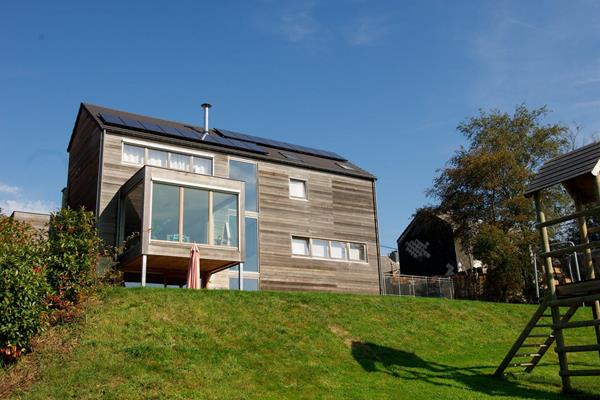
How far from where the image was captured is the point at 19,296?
1298 cm

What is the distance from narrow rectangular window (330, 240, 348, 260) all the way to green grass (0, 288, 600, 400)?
7.67 meters

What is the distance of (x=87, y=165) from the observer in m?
25.1

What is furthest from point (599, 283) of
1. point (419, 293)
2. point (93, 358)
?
point (419, 293)

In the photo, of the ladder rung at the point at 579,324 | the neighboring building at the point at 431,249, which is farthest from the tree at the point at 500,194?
the ladder rung at the point at 579,324

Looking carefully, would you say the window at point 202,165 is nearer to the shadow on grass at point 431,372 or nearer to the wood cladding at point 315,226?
the wood cladding at point 315,226

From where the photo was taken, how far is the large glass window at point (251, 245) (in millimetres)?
25172

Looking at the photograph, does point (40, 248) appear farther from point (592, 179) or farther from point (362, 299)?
point (592, 179)

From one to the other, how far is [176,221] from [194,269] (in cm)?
177

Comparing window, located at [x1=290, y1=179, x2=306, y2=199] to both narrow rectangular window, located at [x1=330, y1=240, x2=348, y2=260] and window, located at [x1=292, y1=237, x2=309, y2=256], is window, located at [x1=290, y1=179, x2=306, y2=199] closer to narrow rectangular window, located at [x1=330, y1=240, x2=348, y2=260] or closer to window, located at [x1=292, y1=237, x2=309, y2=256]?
window, located at [x1=292, y1=237, x2=309, y2=256]

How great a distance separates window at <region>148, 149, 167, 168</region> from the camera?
79.0 ft

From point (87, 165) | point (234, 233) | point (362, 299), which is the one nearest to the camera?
point (362, 299)

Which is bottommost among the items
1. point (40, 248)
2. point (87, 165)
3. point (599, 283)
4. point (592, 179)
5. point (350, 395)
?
point (350, 395)

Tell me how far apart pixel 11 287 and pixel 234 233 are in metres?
10.0

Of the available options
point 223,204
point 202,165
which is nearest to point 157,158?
point 202,165
